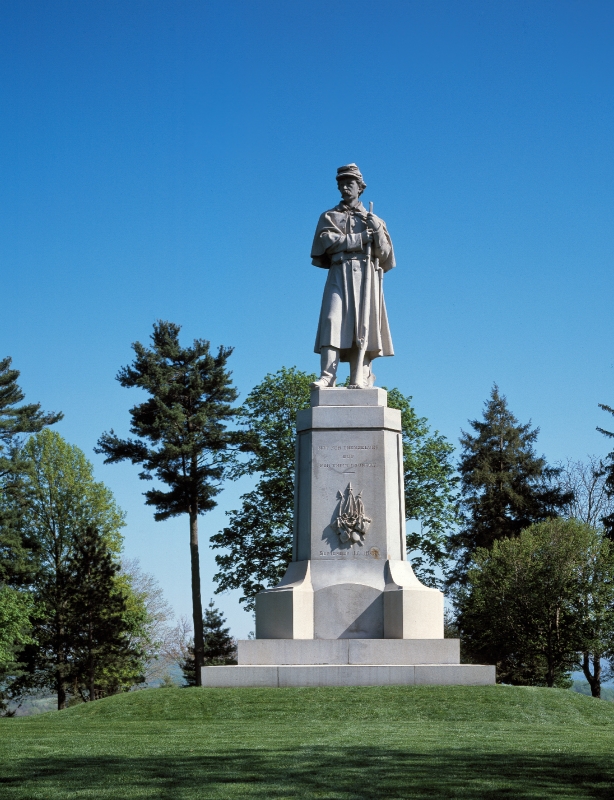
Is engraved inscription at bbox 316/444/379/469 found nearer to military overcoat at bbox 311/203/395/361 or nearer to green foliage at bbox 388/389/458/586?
military overcoat at bbox 311/203/395/361

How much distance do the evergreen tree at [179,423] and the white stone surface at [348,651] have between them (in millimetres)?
20883

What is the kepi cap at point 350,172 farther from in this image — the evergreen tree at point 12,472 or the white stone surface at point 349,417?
the evergreen tree at point 12,472

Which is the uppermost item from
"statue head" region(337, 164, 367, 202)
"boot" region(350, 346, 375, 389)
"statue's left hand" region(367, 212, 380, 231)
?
"statue head" region(337, 164, 367, 202)

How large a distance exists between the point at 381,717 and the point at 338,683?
7.78ft

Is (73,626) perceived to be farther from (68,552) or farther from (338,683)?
(338,683)

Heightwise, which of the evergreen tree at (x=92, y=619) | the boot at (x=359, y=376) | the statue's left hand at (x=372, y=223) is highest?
the statue's left hand at (x=372, y=223)

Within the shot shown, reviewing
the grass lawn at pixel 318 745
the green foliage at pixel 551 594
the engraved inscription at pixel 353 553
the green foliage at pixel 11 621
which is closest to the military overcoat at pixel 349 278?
the engraved inscription at pixel 353 553

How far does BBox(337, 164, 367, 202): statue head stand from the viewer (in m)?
18.8

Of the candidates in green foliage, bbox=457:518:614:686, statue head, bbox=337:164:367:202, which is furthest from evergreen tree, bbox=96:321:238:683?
statue head, bbox=337:164:367:202

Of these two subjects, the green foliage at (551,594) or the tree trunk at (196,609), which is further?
the green foliage at (551,594)

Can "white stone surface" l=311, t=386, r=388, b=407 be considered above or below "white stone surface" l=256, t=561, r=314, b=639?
above

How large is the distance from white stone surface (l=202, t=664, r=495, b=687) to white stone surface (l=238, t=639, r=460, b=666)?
62 cm

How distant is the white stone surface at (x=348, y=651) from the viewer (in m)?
16.0

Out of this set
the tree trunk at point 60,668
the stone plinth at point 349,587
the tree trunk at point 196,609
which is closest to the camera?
the stone plinth at point 349,587
